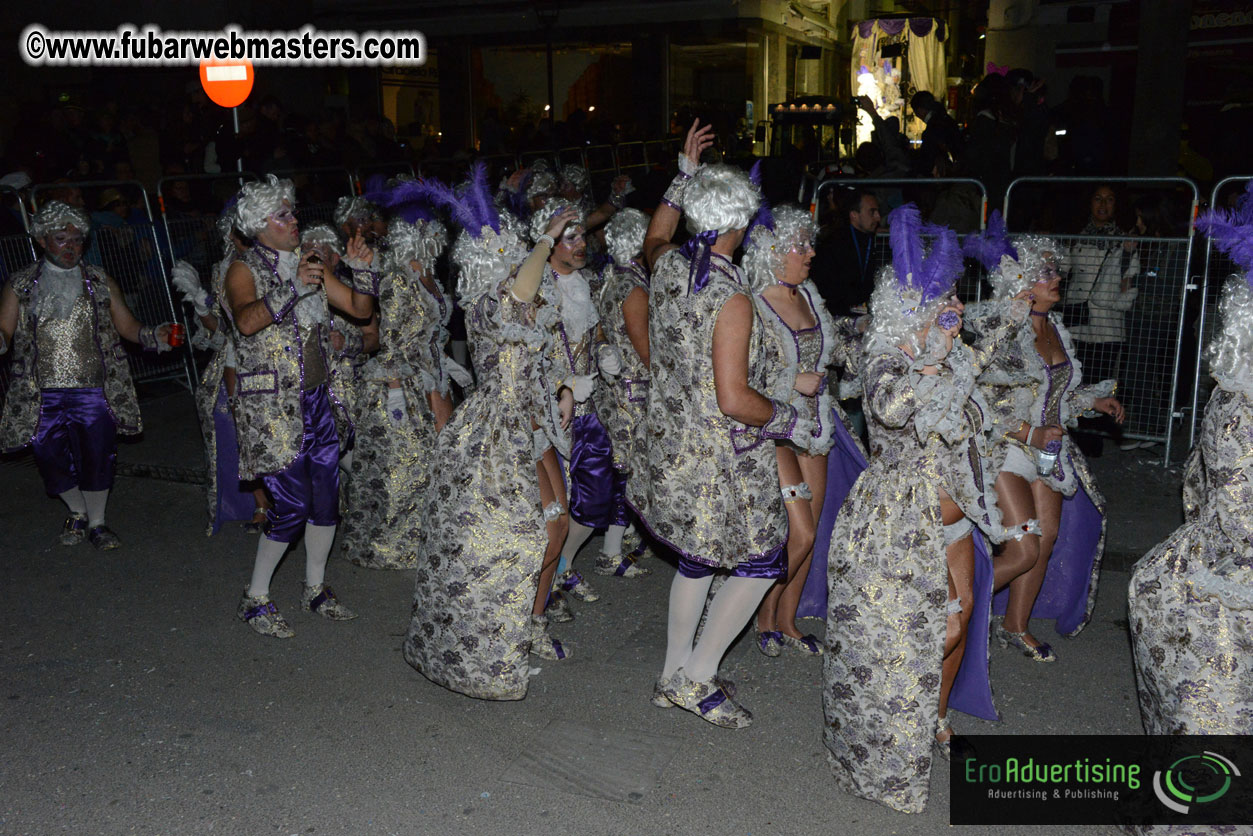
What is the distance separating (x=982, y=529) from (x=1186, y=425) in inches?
182

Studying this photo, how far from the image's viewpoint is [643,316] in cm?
493

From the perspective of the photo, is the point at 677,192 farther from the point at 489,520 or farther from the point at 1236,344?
the point at 1236,344

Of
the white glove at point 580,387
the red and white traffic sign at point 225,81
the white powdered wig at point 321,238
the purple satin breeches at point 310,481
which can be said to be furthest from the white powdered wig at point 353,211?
the red and white traffic sign at point 225,81

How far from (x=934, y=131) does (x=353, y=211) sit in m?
6.62

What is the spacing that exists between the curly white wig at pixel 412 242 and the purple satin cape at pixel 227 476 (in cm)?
148

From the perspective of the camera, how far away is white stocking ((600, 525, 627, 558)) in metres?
5.82

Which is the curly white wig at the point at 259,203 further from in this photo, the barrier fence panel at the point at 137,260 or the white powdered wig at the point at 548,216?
the barrier fence panel at the point at 137,260

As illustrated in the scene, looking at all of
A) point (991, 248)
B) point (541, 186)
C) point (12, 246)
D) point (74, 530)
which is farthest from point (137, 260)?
point (991, 248)

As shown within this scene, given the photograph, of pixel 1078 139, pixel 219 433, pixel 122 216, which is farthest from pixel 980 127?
pixel 122 216

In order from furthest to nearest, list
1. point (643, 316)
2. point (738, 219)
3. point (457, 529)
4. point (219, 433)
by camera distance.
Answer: point (219, 433) → point (643, 316) → point (457, 529) → point (738, 219)

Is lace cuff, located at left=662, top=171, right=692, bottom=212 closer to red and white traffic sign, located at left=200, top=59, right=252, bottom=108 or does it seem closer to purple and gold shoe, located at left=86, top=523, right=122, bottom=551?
purple and gold shoe, located at left=86, top=523, right=122, bottom=551

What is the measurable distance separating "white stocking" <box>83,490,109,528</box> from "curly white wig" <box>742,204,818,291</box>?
4280 millimetres

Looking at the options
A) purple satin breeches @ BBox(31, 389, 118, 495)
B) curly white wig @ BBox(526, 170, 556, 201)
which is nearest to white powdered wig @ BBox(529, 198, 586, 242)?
curly white wig @ BBox(526, 170, 556, 201)

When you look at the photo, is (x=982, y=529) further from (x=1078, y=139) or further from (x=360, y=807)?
(x=1078, y=139)
